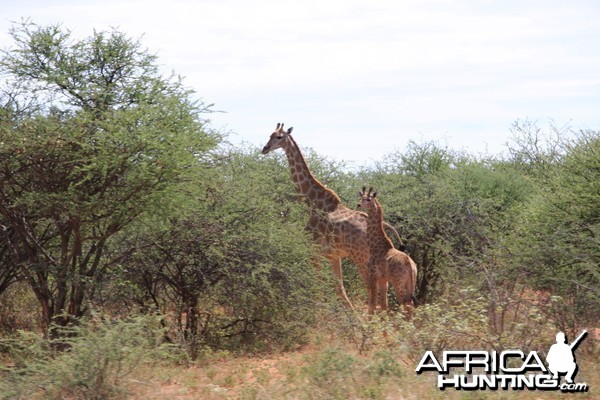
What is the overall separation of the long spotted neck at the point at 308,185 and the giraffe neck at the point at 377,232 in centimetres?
147

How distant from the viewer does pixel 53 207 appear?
11320 millimetres

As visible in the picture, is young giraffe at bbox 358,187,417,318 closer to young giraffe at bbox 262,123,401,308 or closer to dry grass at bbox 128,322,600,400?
young giraffe at bbox 262,123,401,308

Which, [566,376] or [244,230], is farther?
[244,230]

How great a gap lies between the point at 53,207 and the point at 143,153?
1.26 metres

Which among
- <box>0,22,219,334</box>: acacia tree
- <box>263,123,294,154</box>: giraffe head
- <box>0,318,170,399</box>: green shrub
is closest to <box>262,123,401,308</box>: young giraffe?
<box>263,123,294,154</box>: giraffe head

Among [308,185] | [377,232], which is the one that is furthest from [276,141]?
[377,232]

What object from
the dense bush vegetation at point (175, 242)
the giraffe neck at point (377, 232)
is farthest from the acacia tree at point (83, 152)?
the giraffe neck at point (377, 232)

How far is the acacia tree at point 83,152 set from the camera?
11.3 metres

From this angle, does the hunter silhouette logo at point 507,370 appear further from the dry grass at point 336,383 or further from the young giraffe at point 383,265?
the young giraffe at point 383,265

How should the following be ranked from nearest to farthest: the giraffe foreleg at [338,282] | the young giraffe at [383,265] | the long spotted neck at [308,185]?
the young giraffe at [383,265], the giraffe foreleg at [338,282], the long spotted neck at [308,185]

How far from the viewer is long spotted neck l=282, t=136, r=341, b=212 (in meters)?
16.3

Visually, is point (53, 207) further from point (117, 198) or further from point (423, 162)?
point (423, 162)

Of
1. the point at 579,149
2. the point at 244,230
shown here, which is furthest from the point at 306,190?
the point at 579,149

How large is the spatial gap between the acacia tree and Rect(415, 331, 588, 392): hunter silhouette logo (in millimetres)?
4319
